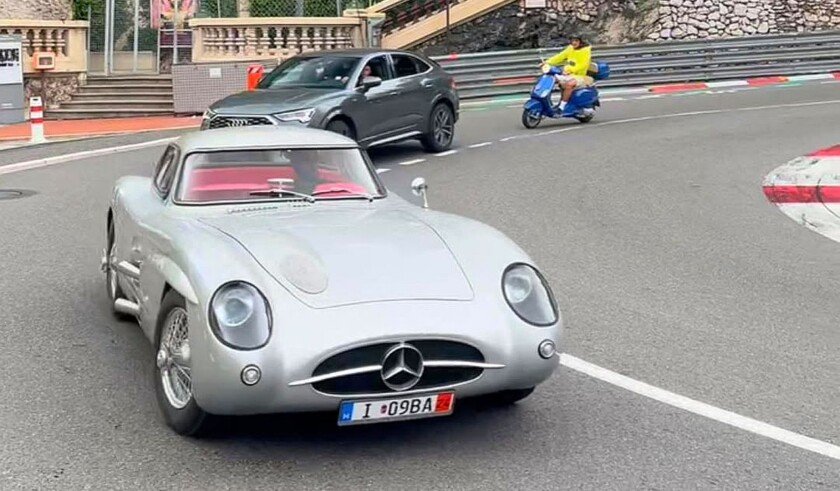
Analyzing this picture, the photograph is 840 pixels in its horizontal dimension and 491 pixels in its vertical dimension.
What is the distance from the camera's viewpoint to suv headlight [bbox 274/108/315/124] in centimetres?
1362

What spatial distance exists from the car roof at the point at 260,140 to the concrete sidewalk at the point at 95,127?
14.2 meters

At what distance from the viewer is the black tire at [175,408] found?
4.93m

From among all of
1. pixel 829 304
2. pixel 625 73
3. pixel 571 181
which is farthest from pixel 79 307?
pixel 625 73

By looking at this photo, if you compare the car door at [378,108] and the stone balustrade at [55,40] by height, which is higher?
the stone balustrade at [55,40]

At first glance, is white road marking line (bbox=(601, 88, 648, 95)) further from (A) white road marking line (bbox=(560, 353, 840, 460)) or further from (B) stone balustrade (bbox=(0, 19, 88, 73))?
(A) white road marking line (bbox=(560, 353, 840, 460))

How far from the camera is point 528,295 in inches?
202

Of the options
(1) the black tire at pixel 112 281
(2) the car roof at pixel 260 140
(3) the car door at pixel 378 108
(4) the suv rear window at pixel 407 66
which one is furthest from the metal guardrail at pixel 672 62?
(2) the car roof at pixel 260 140

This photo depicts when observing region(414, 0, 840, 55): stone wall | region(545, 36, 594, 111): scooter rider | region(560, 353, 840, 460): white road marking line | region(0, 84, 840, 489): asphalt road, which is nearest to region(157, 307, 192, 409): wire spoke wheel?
region(0, 84, 840, 489): asphalt road

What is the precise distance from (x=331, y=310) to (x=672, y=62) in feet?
77.4

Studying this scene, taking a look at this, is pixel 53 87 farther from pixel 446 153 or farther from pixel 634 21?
pixel 634 21

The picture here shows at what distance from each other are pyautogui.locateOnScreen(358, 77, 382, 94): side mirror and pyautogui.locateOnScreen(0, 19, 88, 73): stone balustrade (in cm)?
1163

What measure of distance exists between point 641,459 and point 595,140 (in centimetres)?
1312

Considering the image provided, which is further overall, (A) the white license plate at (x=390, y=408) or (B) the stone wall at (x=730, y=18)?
(B) the stone wall at (x=730, y=18)

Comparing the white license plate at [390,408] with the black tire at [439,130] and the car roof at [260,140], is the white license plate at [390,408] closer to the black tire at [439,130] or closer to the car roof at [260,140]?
the car roof at [260,140]
